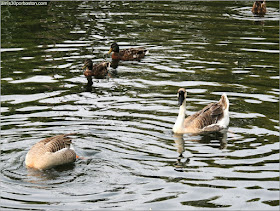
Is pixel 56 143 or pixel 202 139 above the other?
pixel 56 143

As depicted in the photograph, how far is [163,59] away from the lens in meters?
23.4

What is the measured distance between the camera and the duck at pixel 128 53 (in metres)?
23.5

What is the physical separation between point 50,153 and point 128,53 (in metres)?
10.00

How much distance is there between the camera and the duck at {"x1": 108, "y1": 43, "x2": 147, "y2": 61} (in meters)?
23.5

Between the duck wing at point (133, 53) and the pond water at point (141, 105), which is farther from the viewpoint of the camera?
the duck wing at point (133, 53)

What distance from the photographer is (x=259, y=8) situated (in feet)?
99.8

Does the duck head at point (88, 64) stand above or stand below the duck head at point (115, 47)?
below

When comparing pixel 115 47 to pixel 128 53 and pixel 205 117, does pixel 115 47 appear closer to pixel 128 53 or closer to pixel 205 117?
pixel 128 53

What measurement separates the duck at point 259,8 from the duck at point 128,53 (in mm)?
8907

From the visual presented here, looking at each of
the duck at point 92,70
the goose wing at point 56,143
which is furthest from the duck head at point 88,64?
the goose wing at point 56,143

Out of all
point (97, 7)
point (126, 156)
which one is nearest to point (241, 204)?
point (126, 156)

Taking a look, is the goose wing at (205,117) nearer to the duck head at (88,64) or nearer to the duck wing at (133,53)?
the duck head at (88,64)

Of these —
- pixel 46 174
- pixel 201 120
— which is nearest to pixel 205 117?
pixel 201 120

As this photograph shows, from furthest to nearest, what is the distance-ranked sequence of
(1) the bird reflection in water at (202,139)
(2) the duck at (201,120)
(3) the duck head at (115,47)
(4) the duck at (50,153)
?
(3) the duck head at (115,47) < (2) the duck at (201,120) < (1) the bird reflection in water at (202,139) < (4) the duck at (50,153)
